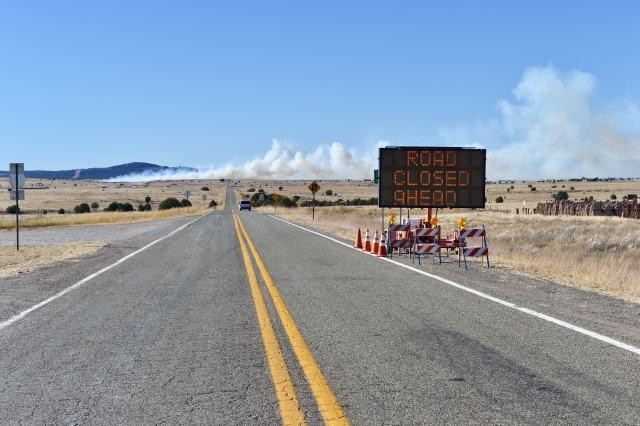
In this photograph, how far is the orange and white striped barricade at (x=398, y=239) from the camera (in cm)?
1791

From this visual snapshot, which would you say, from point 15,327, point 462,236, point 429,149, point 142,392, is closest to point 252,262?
point 462,236

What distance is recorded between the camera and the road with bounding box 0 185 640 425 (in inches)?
186

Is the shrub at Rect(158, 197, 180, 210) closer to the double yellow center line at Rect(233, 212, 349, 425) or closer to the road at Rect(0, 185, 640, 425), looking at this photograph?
the road at Rect(0, 185, 640, 425)

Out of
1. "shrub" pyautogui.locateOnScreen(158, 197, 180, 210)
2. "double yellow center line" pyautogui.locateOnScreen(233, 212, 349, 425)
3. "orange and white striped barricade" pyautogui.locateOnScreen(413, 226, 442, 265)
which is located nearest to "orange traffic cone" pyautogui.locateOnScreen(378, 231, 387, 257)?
"orange and white striped barricade" pyautogui.locateOnScreen(413, 226, 442, 265)

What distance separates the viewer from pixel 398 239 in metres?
18.8

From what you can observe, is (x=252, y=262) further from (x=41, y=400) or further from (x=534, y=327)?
(x=41, y=400)

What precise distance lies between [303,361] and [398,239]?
42.6 ft

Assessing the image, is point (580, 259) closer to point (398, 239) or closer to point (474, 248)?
point (474, 248)

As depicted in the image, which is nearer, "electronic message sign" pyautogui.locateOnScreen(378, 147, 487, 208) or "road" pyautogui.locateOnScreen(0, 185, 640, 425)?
"road" pyautogui.locateOnScreen(0, 185, 640, 425)

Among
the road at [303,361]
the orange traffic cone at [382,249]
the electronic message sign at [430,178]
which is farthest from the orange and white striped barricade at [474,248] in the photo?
the road at [303,361]

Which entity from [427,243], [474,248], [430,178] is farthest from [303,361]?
[430,178]

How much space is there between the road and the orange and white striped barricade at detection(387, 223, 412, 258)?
274 inches

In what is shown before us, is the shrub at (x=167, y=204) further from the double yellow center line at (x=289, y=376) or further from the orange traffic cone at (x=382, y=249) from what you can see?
the double yellow center line at (x=289, y=376)

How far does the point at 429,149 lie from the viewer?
63.4 ft
